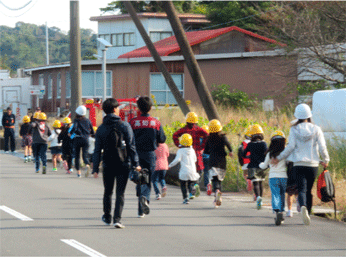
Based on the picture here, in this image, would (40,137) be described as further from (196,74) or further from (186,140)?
(186,140)

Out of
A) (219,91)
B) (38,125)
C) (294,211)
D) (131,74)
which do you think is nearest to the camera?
(294,211)

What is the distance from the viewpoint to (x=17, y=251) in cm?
725

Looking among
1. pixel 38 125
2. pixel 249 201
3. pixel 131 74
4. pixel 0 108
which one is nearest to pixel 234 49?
pixel 131 74

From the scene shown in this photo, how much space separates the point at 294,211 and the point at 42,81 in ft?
129

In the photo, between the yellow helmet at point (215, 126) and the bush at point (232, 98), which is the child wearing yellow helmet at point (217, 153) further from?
the bush at point (232, 98)

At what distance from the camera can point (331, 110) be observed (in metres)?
14.8

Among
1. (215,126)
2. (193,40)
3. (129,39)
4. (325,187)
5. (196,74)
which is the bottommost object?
(325,187)

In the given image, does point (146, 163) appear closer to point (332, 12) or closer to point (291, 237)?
point (291, 237)

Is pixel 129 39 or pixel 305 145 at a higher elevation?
pixel 129 39

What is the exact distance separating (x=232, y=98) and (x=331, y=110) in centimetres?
1980

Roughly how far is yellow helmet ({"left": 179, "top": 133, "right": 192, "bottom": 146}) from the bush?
2217 cm

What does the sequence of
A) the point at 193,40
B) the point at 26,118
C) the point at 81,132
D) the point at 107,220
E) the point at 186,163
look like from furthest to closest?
1. the point at 193,40
2. the point at 26,118
3. the point at 81,132
4. the point at 186,163
5. the point at 107,220

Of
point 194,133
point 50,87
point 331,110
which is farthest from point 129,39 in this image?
point 194,133

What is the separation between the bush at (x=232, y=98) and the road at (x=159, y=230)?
70.3 ft
